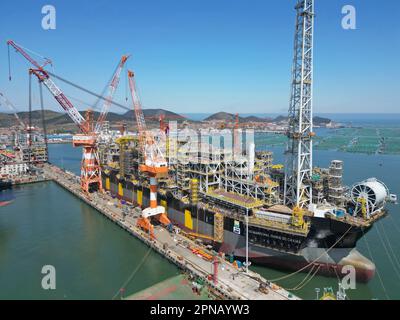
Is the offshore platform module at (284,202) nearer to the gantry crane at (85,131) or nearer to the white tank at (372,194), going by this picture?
the white tank at (372,194)

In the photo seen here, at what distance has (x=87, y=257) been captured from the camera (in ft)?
91.8

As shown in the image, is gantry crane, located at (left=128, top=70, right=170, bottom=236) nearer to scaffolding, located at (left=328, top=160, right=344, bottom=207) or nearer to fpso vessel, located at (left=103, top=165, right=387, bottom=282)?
fpso vessel, located at (left=103, top=165, right=387, bottom=282)

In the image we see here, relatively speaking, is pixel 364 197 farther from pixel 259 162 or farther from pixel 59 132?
pixel 59 132

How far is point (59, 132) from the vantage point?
171750 mm

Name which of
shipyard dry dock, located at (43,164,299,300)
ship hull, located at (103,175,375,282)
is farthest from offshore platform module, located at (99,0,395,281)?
shipyard dry dock, located at (43,164,299,300)

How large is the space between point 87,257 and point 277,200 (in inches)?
702

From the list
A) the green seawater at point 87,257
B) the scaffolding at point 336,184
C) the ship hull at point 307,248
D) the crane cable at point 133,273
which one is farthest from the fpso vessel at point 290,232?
the crane cable at point 133,273

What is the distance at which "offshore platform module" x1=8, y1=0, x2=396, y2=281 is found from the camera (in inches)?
931

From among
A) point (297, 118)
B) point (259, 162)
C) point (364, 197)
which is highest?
point (297, 118)

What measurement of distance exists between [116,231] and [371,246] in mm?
25642

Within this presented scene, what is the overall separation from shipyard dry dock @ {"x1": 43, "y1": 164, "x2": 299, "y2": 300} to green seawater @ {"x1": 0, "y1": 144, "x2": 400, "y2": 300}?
2.98 feet

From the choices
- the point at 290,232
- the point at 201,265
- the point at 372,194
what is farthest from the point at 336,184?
the point at 201,265

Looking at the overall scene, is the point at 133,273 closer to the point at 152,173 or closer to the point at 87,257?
the point at 87,257
